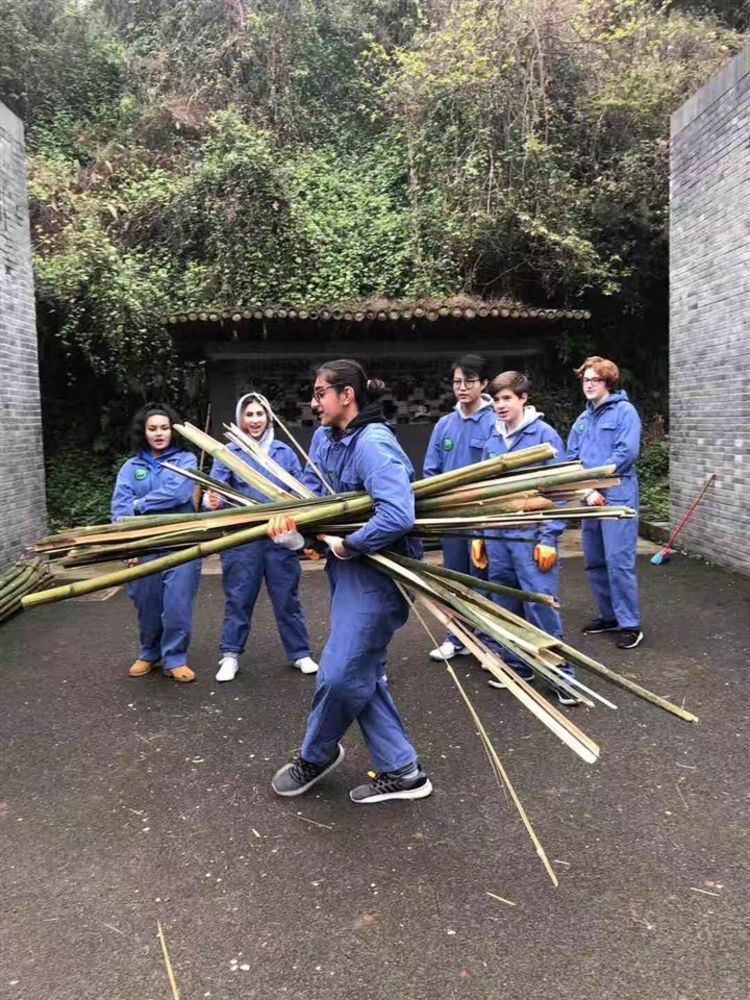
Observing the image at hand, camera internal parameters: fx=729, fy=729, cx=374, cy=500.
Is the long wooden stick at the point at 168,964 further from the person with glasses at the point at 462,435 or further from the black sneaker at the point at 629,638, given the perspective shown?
the black sneaker at the point at 629,638

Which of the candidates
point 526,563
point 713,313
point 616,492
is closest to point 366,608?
point 526,563

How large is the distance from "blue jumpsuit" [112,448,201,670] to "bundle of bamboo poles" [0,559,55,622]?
1.95 meters

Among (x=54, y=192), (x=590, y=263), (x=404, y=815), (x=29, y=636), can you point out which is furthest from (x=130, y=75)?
(x=404, y=815)

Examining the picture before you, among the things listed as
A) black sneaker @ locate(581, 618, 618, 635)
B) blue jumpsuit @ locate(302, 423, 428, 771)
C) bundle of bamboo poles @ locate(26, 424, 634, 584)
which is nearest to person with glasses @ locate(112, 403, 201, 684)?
bundle of bamboo poles @ locate(26, 424, 634, 584)

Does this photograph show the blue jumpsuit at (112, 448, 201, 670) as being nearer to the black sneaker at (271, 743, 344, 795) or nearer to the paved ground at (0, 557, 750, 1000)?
the paved ground at (0, 557, 750, 1000)

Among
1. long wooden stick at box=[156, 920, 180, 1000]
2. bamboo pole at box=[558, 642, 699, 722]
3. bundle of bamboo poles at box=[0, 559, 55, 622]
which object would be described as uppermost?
bamboo pole at box=[558, 642, 699, 722]

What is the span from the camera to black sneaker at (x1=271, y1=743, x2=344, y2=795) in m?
2.95

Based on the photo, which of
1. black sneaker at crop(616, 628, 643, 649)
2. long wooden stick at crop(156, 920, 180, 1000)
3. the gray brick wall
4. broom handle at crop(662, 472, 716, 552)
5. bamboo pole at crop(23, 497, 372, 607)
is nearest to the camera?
long wooden stick at crop(156, 920, 180, 1000)

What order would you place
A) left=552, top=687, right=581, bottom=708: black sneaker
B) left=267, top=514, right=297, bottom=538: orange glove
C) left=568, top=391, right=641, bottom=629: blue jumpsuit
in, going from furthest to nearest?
left=568, top=391, right=641, bottom=629: blue jumpsuit → left=552, top=687, right=581, bottom=708: black sneaker → left=267, top=514, right=297, bottom=538: orange glove

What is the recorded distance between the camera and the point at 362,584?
2.66 meters

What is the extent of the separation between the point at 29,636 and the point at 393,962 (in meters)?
4.33

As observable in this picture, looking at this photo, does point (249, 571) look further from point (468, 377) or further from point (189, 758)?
point (468, 377)

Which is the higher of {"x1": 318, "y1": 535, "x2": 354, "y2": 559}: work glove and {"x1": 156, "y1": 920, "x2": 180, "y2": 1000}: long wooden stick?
{"x1": 318, "y1": 535, "x2": 354, "y2": 559}: work glove

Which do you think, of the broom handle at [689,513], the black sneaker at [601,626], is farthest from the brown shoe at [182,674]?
the broom handle at [689,513]
